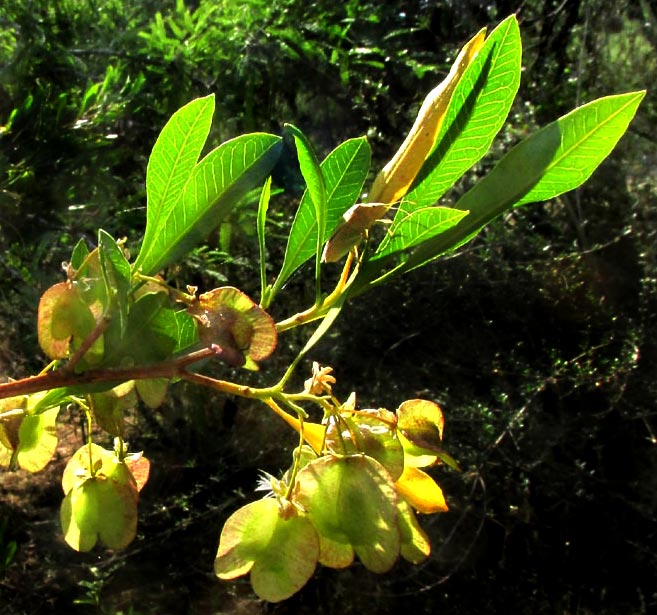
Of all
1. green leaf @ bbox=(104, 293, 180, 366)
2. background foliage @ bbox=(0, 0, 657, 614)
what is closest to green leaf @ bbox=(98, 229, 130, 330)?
green leaf @ bbox=(104, 293, 180, 366)

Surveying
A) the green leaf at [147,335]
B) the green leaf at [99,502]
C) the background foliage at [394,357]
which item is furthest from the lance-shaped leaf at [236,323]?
the background foliage at [394,357]

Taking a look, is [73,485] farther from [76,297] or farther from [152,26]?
[152,26]

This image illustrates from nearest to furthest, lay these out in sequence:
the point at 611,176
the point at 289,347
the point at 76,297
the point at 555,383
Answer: the point at 76,297, the point at 555,383, the point at 289,347, the point at 611,176

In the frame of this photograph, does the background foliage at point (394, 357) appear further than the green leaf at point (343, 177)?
Yes

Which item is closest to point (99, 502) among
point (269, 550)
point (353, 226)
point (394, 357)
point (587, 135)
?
point (269, 550)

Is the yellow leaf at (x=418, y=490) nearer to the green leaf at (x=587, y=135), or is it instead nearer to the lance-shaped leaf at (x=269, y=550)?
the lance-shaped leaf at (x=269, y=550)

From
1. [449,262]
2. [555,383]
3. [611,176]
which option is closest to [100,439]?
[449,262]
